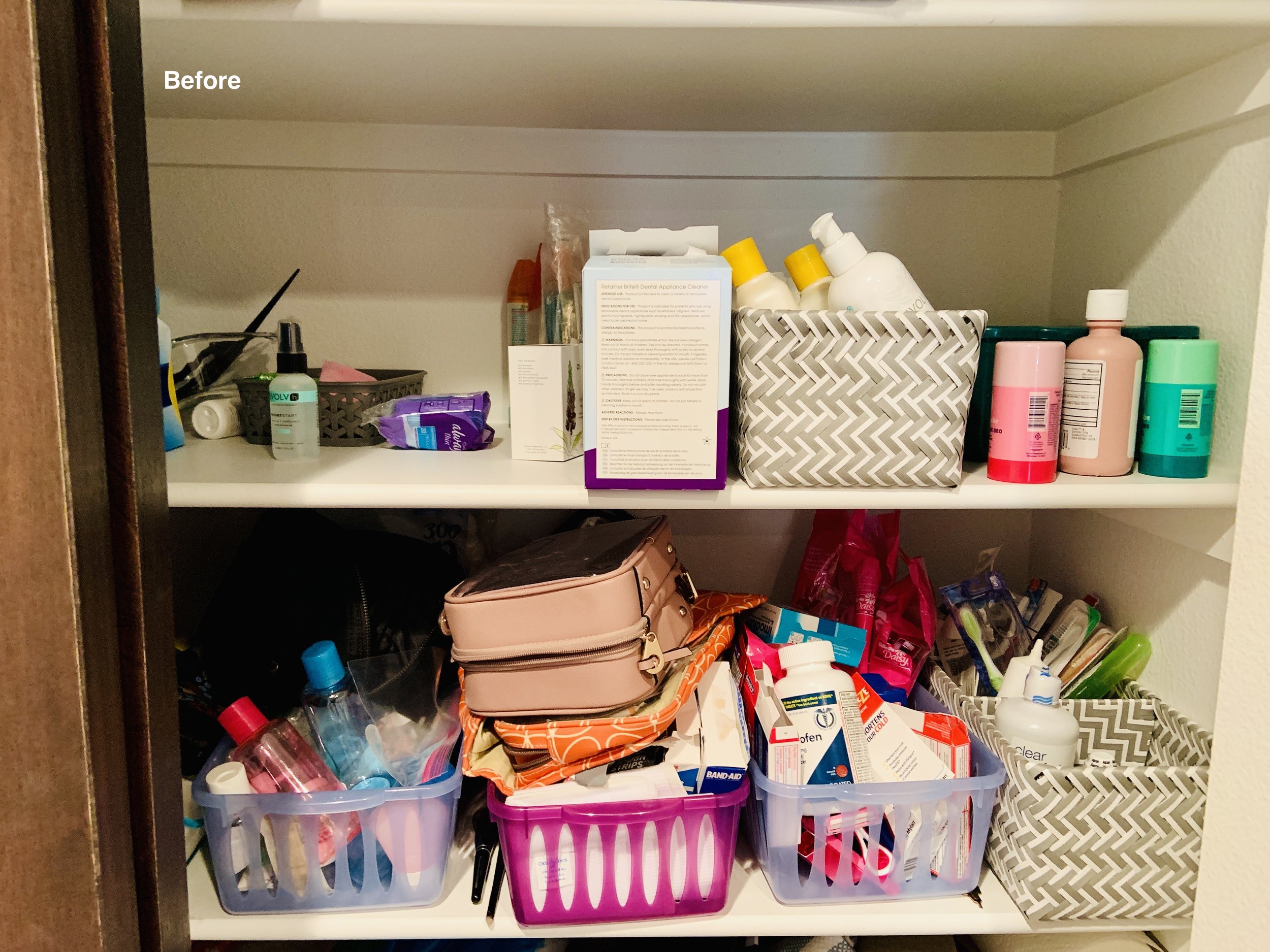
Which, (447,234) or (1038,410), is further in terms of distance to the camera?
(447,234)

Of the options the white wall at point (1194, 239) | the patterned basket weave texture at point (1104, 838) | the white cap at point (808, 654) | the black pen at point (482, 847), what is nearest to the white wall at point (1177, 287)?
the white wall at point (1194, 239)

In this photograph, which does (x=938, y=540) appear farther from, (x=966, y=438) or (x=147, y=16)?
(x=147, y=16)

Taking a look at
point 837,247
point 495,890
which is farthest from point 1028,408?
point 495,890

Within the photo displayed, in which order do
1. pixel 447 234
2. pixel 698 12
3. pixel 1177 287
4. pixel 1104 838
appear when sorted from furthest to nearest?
pixel 447 234 < pixel 1177 287 < pixel 1104 838 < pixel 698 12

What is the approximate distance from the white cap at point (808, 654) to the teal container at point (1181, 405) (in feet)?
1.11

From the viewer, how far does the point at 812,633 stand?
848mm

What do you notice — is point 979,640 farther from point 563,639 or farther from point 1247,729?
point 563,639

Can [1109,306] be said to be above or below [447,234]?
below

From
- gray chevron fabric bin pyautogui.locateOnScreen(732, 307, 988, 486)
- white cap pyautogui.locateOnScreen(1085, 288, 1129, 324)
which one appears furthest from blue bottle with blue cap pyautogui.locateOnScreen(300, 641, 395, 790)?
white cap pyautogui.locateOnScreen(1085, 288, 1129, 324)

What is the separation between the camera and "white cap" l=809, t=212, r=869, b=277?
0.72 meters

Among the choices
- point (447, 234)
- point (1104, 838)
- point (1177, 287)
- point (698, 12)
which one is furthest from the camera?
point (447, 234)

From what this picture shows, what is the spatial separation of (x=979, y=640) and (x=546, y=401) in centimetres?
53

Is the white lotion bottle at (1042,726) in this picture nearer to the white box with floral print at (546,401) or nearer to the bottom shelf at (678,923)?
the bottom shelf at (678,923)

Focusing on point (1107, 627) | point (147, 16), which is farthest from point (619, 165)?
point (1107, 627)
